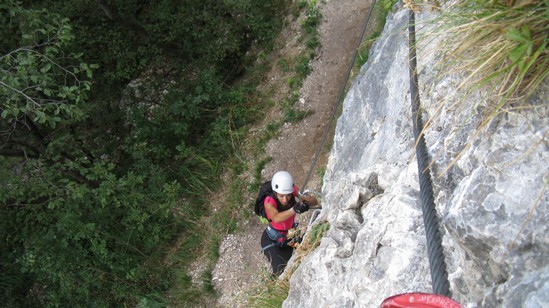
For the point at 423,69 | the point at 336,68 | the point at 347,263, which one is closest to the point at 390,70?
the point at 423,69

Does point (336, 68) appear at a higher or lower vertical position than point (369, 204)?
lower

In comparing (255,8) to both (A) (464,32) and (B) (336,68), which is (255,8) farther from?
(A) (464,32)

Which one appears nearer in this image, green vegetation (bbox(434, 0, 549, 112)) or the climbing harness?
green vegetation (bbox(434, 0, 549, 112))

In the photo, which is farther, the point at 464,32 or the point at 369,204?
the point at 369,204

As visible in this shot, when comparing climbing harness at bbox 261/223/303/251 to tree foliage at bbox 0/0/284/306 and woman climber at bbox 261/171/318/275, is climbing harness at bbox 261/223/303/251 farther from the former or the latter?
tree foliage at bbox 0/0/284/306

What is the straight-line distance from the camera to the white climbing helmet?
572 centimetres

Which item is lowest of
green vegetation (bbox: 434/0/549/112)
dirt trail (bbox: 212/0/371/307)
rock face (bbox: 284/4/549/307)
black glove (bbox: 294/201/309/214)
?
dirt trail (bbox: 212/0/371/307)

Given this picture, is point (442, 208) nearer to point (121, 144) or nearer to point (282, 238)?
point (282, 238)

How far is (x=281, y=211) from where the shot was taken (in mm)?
6035

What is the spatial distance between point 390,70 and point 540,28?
9.73 ft

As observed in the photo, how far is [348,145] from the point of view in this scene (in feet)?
19.3

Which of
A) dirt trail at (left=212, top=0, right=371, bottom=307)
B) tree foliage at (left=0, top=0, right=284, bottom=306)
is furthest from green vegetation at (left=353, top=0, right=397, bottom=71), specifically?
tree foliage at (left=0, top=0, right=284, bottom=306)

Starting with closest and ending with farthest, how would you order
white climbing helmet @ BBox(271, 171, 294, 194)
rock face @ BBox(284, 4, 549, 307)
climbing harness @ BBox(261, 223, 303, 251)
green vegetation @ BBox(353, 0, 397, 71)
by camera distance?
rock face @ BBox(284, 4, 549, 307) → white climbing helmet @ BBox(271, 171, 294, 194) → climbing harness @ BBox(261, 223, 303, 251) → green vegetation @ BBox(353, 0, 397, 71)

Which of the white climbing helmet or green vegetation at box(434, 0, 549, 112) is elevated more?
green vegetation at box(434, 0, 549, 112)
